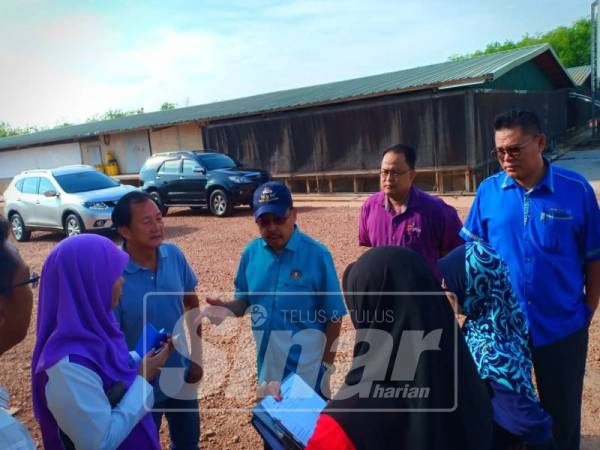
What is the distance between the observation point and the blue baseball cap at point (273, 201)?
103 inches

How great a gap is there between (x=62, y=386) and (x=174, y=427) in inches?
50.5

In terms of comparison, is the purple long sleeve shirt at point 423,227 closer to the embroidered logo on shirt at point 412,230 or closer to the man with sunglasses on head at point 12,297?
the embroidered logo on shirt at point 412,230

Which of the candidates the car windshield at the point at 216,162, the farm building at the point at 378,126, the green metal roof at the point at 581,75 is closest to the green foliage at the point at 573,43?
the green metal roof at the point at 581,75

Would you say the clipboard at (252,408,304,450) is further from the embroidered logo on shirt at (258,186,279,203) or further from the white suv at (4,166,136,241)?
the white suv at (4,166,136,241)

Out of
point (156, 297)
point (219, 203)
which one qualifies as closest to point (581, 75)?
point (219, 203)

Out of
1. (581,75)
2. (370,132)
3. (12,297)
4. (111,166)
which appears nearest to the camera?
(12,297)

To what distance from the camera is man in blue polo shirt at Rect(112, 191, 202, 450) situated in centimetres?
265

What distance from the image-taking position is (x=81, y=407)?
67.2 inches

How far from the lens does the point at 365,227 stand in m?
3.60

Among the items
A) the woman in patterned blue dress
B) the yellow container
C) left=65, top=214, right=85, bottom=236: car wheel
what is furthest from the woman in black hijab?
the yellow container

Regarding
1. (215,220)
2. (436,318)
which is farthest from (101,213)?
(436,318)

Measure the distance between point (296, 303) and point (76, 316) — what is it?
116cm

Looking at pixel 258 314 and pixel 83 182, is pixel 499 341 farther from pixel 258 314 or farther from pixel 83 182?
pixel 83 182

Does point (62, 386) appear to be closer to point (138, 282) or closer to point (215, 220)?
point (138, 282)
